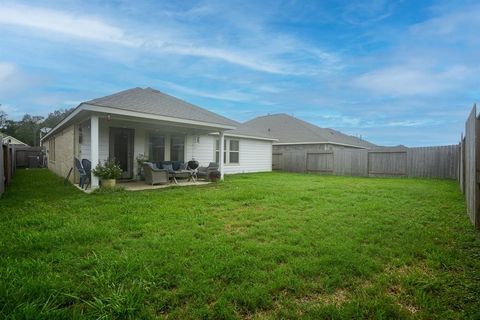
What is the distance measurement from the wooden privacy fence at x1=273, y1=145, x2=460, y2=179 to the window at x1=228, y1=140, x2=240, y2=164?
4.80 meters

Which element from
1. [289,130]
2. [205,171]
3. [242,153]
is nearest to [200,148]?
[205,171]

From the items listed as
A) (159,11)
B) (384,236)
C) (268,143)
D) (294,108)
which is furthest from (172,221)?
(294,108)

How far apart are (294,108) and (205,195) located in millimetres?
26420

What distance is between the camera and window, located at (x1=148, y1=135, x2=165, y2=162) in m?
11.8

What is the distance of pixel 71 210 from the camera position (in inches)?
226

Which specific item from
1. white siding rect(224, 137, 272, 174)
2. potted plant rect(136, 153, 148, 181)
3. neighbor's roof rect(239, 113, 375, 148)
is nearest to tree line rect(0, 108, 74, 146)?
neighbor's roof rect(239, 113, 375, 148)

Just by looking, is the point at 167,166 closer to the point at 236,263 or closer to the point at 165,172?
the point at 165,172

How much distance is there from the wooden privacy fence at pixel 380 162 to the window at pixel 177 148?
30.7 feet

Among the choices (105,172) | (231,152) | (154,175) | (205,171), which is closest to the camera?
(105,172)

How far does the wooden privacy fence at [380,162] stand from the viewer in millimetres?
13727

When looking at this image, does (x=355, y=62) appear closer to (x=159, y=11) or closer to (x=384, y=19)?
(x=384, y=19)

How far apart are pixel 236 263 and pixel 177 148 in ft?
33.4

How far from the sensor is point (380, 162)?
51.9ft

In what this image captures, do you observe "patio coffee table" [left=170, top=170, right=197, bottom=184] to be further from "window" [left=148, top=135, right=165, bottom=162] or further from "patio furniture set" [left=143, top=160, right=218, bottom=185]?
"window" [left=148, top=135, right=165, bottom=162]
